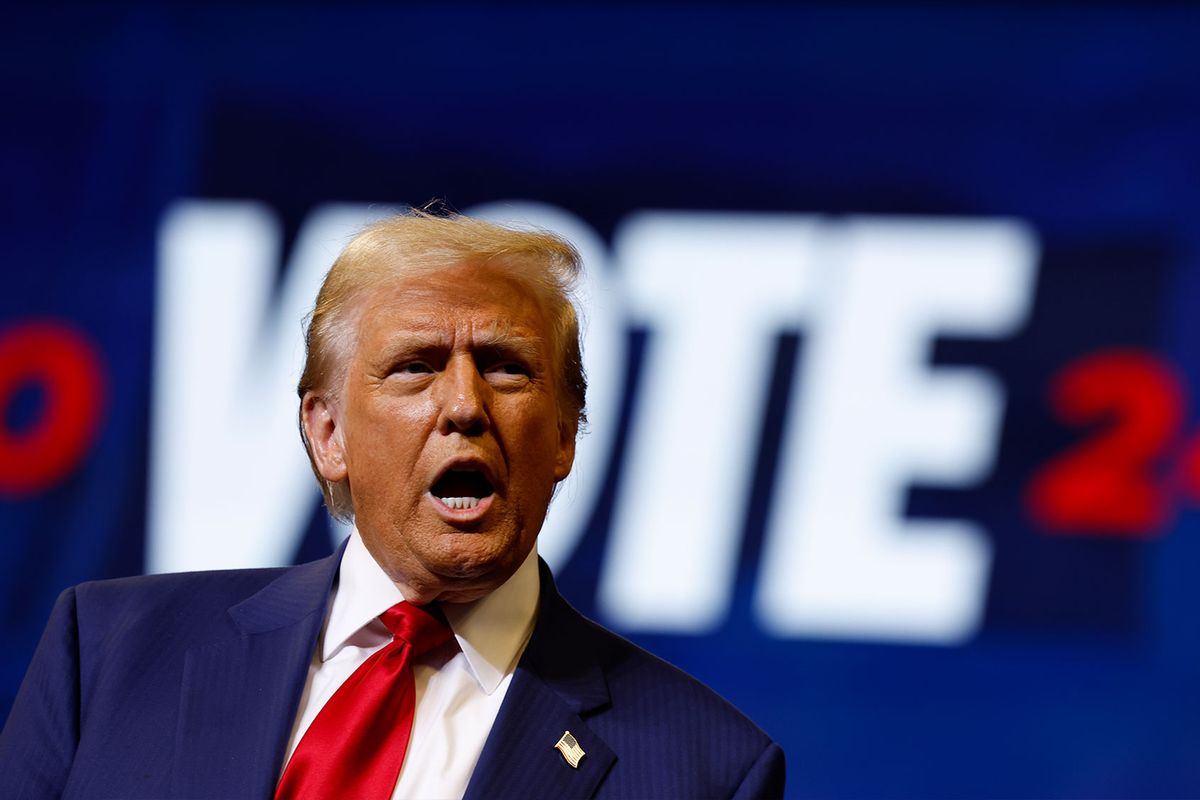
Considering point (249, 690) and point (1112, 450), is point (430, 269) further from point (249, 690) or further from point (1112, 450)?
point (1112, 450)

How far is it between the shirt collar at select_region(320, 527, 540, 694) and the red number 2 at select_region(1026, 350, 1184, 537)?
6.57 feet

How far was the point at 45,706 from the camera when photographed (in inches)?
65.7

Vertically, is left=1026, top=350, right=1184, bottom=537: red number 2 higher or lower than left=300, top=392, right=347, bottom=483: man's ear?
lower

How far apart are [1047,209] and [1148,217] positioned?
9.2 inches

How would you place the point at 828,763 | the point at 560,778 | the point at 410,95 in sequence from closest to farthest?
the point at 560,778 < the point at 828,763 < the point at 410,95

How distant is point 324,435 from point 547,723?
1.38ft

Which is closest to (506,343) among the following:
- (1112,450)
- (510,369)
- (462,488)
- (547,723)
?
(510,369)

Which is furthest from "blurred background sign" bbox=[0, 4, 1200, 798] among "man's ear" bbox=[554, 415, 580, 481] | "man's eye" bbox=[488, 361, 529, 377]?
"man's eye" bbox=[488, 361, 529, 377]

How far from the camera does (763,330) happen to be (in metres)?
3.57

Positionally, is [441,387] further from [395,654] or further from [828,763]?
[828,763]

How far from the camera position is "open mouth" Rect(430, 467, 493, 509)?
63.7 inches

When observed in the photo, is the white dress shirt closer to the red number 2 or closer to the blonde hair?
the blonde hair

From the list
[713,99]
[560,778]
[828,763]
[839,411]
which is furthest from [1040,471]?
[560,778]

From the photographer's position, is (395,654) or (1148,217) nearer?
(395,654)
